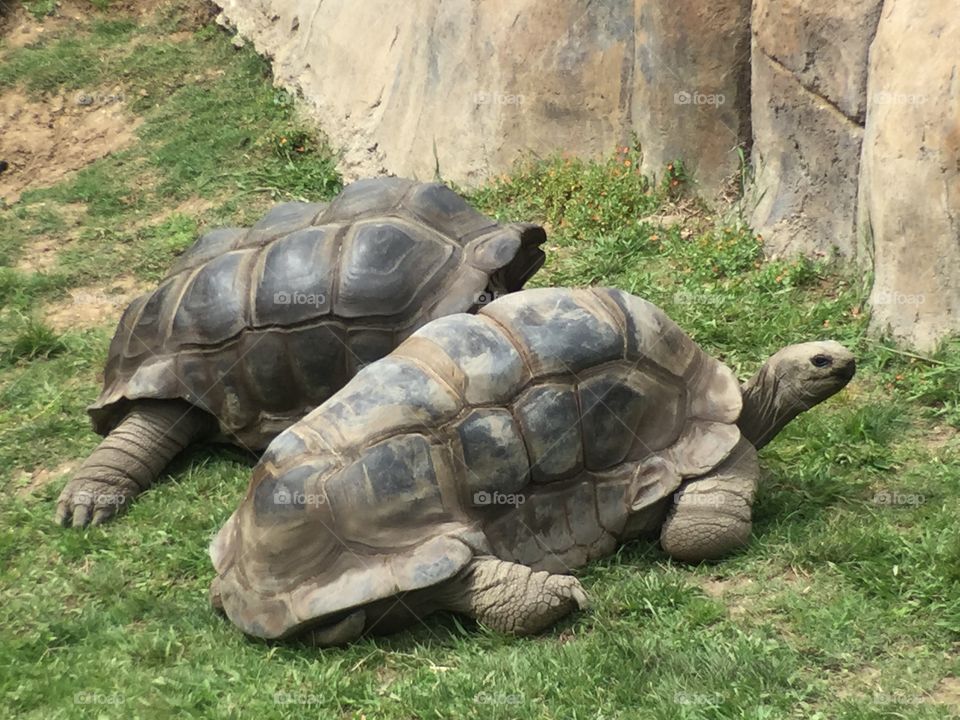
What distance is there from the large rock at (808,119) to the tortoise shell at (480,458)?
2.27m

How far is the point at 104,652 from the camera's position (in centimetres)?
498

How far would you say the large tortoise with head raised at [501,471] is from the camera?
475 cm

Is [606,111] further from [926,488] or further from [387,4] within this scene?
[926,488]

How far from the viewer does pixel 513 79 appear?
928 centimetres

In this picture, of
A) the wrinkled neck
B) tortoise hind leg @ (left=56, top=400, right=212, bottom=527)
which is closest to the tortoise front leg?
the wrinkled neck

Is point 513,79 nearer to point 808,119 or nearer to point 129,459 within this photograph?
point 808,119

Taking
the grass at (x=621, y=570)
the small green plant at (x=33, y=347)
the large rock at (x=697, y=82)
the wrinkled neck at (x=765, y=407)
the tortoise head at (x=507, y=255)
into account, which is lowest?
the small green plant at (x=33, y=347)

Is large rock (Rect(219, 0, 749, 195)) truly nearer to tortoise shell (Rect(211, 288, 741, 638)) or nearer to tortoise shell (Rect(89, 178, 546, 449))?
tortoise shell (Rect(89, 178, 546, 449))

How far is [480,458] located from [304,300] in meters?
1.74

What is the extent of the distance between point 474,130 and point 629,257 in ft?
6.89

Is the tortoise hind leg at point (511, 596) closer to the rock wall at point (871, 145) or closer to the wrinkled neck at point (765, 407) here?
the wrinkled neck at point (765, 407)

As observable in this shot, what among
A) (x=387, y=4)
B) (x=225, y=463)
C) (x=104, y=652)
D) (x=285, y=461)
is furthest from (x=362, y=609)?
(x=387, y=4)

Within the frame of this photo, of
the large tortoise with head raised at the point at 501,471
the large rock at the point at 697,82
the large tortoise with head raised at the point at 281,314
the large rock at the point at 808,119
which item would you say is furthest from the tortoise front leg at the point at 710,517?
the large rock at the point at 697,82

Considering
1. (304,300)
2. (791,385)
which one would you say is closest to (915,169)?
(791,385)
